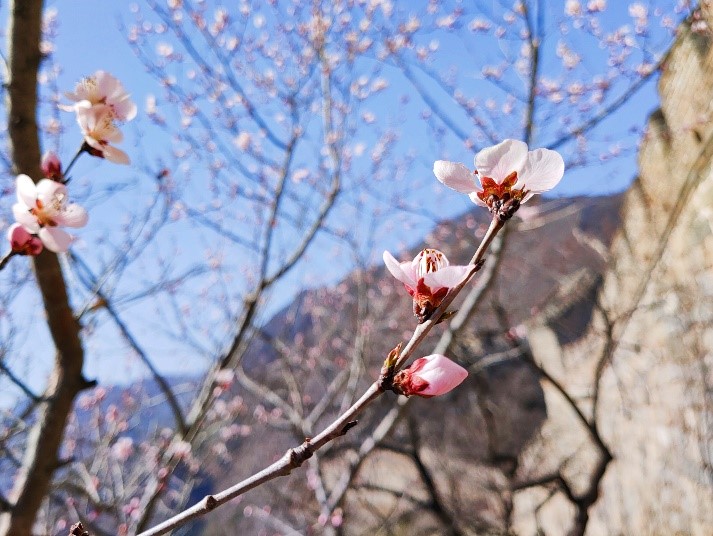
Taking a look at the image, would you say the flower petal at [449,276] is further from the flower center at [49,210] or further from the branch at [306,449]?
the flower center at [49,210]

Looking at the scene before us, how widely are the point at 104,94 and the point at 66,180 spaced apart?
265 mm

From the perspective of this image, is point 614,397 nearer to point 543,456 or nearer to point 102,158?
point 543,456

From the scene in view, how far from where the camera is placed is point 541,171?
78 cm

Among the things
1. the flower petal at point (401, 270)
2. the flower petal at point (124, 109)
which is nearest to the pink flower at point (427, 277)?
the flower petal at point (401, 270)

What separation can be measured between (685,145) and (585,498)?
10.8 feet

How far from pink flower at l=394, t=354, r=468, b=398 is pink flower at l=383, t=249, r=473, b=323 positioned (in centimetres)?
7

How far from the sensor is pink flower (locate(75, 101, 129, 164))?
4.07 feet

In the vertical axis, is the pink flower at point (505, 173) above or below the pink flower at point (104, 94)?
below

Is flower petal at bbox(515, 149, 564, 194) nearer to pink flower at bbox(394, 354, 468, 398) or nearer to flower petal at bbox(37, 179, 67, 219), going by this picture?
pink flower at bbox(394, 354, 468, 398)

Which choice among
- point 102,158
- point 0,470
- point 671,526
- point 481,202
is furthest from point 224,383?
point 0,470

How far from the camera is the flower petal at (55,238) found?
115cm

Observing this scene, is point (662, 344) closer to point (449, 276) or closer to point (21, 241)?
point (449, 276)

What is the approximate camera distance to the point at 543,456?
673 cm

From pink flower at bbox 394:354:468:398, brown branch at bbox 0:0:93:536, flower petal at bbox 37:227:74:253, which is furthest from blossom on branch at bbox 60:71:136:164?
pink flower at bbox 394:354:468:398
